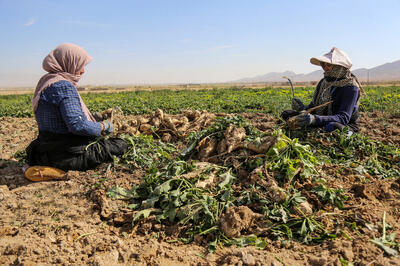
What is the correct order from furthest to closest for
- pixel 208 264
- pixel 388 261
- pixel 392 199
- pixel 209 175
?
pixel 209 175, pixel 392 199, pixel 208 264, pixel 388 261

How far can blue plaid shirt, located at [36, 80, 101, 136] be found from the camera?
317 centimetres

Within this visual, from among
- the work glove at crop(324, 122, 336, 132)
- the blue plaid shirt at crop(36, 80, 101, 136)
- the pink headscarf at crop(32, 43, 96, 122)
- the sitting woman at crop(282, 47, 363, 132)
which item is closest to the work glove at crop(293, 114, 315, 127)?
the sitting woman at crop(282, 47, 363, 132)

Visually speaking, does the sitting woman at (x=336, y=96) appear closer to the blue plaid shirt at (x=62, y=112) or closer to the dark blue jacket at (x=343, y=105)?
the dark blue jacket at (x=343, y=105)

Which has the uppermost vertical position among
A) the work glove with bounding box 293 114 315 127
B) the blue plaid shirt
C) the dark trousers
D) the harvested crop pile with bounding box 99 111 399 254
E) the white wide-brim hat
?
the white wide-brim hat

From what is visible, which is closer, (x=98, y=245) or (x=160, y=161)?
(x=98, y=245)

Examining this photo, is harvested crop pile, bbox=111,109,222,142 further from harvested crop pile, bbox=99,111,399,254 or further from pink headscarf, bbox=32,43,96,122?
pink headscarf, bbox=32,43,96,122

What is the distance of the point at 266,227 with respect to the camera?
94.4 inches

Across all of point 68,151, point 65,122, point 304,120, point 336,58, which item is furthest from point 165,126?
point 336,58

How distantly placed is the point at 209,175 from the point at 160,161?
105cm

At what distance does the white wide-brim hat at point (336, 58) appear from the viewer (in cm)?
387

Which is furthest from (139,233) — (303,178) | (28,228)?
(303,178)

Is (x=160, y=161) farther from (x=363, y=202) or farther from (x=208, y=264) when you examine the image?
(x=363, y=202)

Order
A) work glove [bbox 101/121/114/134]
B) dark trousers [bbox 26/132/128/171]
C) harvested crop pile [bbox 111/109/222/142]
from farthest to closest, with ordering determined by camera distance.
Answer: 1. harvested crop pile [bbox 111/109/222/142]
2. work glove [bbox 101/121/114/134]
3. dark trousers [bbox 26/132/128/171]

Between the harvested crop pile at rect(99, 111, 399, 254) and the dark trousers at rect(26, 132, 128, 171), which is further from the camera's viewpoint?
the dark trousers at rect(26, 132, 128, 171)
